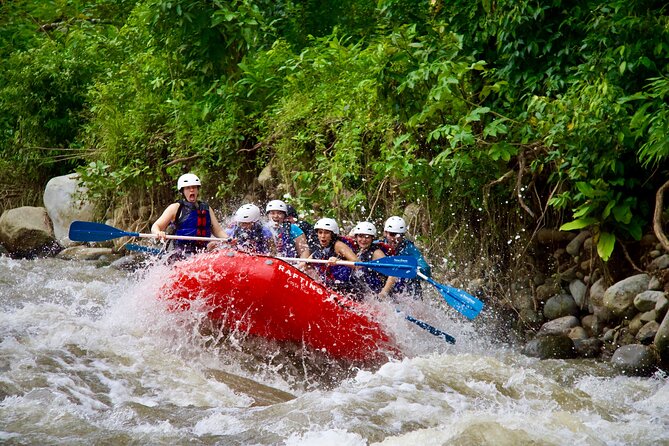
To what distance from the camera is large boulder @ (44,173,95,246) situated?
13328 mm

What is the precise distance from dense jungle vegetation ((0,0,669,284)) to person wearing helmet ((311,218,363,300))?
840 millimetres

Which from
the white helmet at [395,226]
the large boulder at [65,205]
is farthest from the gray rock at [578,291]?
the large boulder at [65,205]

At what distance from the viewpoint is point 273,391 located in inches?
241

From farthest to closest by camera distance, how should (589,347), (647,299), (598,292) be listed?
(598,292) → (589,347) → (647,299)

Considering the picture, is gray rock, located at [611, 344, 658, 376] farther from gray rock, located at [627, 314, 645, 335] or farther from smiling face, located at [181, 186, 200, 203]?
smiling face, located at [181, 186, 200, 203]

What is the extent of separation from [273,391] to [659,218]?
3.27 metres

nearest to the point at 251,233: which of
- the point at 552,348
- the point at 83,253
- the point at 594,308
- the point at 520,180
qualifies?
the point at 520,180

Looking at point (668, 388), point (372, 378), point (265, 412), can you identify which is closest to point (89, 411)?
point (265, 412)

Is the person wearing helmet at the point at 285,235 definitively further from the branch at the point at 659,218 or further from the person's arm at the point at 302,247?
the branch at the point at 659,218

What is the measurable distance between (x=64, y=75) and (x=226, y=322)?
915 centimetres

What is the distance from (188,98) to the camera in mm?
12406

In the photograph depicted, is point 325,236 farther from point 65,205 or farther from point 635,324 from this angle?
point 65,205

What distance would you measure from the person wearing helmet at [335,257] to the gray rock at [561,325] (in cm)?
171

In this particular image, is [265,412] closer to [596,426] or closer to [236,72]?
[596,426]
